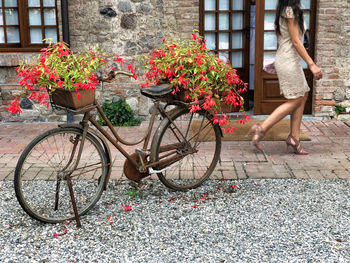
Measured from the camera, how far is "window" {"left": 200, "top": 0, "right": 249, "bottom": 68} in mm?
7000

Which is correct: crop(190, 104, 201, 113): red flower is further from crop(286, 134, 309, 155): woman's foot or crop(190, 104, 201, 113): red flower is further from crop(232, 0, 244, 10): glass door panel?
crop(232, 0, 244, 10): glass door panel

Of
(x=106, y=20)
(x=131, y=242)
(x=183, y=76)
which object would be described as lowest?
(x=131, y=242)

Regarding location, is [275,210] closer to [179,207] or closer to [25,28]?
[179,207]

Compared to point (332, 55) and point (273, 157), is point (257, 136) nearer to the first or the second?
point (273, 157)

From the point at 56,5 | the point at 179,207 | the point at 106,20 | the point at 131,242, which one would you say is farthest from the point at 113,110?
the point at 131,242

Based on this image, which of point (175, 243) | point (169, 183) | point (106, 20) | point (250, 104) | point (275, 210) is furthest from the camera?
point (250, 104)

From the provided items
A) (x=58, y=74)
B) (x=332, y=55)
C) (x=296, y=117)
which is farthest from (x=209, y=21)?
(x=58, y=74)

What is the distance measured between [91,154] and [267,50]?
3.64 m

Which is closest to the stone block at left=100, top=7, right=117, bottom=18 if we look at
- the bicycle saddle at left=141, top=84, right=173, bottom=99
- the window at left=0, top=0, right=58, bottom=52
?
the window at left=0, top=0, right=58, bottom=52

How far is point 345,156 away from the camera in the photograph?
5152 mm

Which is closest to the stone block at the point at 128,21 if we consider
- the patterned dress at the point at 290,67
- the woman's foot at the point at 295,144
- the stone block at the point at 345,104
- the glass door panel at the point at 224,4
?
the glass door panel at the point at 224,4

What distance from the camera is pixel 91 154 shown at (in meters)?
4.16

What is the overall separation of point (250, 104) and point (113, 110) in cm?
220

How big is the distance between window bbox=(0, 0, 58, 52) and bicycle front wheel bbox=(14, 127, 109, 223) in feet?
9.61
